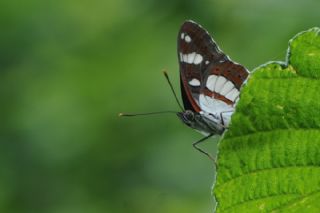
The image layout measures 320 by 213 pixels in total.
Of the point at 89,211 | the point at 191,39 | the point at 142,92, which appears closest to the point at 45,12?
the point at 142,92

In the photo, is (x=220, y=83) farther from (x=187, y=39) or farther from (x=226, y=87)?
(x=187, y=39)

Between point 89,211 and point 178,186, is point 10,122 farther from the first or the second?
point 178,186

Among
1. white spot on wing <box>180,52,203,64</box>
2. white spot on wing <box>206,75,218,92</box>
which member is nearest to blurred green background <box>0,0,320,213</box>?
white spot on wing <box>180,52,203,64</box>

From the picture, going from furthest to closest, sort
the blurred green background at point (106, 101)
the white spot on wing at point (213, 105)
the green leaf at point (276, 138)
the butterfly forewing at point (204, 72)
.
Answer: the blurred green background at point (106, 101) < the butterfly forewing at point (204, 72) < the white spot on wing at point (213, 105) < the green leaf at point (276, 138)

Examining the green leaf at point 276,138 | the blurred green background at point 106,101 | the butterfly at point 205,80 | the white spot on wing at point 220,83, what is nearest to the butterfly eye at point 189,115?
the butterfly at point 205,80

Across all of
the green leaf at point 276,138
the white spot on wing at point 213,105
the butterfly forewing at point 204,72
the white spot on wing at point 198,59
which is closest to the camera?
the green leaf at point 276,138

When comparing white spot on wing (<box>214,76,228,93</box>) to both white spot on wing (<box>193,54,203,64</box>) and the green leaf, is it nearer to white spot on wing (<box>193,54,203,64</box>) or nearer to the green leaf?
white spot on wing (<box>193,54,203,64</box>)

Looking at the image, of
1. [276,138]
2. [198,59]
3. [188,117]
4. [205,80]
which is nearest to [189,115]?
[188,117]

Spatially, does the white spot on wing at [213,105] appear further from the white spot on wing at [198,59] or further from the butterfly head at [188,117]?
the white spot on wing at [198,59]
